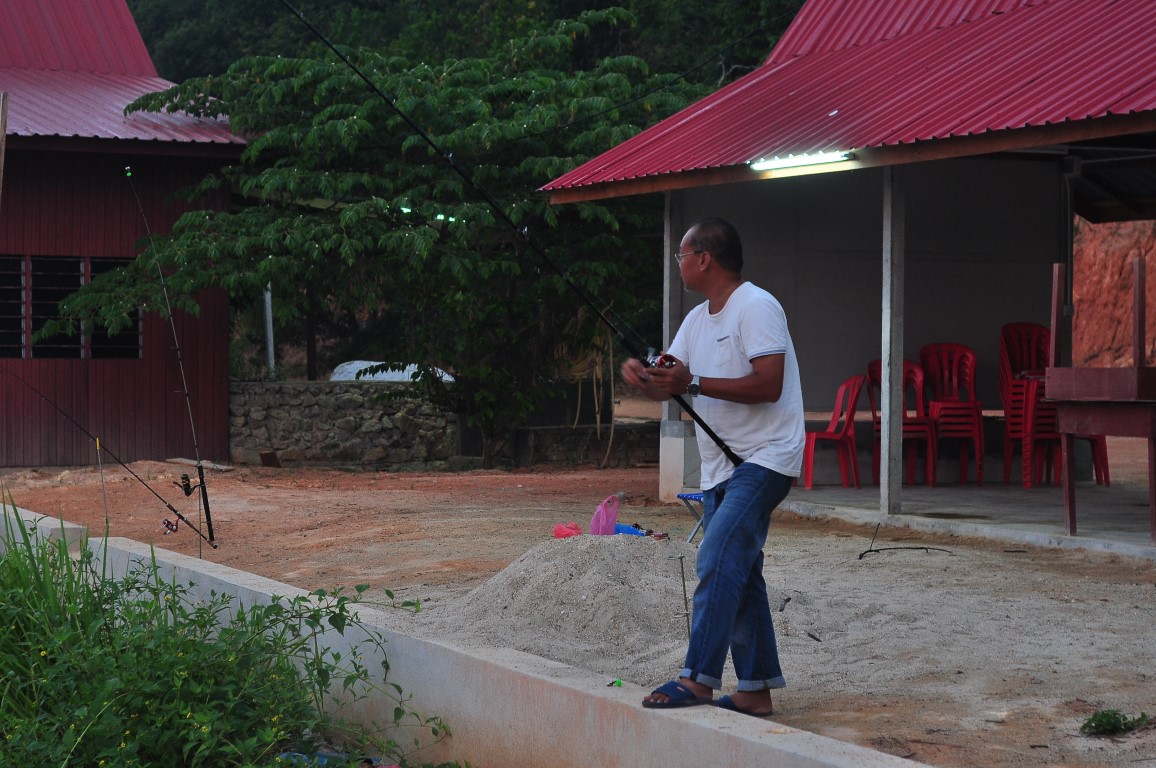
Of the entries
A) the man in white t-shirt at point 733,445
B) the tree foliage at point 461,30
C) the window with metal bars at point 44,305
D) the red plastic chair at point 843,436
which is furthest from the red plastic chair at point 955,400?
the tree foliage at point 461,30

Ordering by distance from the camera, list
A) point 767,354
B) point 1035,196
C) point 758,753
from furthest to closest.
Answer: point 1035,196
point 767,354
point 758,753

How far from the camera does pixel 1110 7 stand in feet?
34.4

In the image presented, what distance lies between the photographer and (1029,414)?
40.5ft

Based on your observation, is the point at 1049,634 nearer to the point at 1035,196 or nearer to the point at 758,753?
the point at 758,753

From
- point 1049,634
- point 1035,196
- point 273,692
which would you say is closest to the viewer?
point 273,692

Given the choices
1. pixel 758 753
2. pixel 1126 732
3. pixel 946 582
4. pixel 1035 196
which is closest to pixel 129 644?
pixel 758 753

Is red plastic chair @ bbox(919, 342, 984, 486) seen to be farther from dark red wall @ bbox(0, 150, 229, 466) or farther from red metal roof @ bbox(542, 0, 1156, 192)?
dark red wall @ bbox(0, 150, 229, 466)

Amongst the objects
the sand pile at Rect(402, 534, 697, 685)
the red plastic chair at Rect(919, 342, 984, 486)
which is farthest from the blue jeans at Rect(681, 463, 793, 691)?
the red plastic chair at Rect(919, 342, 984, 486)

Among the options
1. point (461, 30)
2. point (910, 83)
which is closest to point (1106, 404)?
point (910, 83)

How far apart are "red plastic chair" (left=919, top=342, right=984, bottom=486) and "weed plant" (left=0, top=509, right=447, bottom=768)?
7.88 m

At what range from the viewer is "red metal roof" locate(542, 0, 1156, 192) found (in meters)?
8.78

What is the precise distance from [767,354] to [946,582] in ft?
12.3

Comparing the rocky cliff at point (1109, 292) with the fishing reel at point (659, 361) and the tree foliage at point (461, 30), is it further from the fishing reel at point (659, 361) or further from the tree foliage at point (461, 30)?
the fishing reel at point (659, 361)

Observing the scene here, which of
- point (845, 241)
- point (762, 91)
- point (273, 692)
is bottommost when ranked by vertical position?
point (273, 692)
